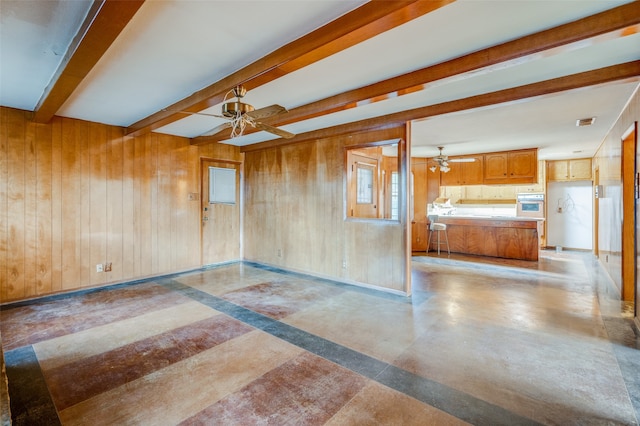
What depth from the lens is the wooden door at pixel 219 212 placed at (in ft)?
19.7

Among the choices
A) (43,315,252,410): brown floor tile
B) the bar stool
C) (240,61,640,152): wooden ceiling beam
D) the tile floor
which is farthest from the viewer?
the bar stool

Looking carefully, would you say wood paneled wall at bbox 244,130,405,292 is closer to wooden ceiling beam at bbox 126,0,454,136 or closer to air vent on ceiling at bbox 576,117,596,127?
wooden ceiling beam at bbox 126,0,454,136

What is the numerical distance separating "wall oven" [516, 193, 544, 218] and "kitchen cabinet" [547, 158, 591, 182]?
103 cm

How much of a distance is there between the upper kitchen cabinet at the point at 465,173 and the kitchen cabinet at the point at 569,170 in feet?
8.18

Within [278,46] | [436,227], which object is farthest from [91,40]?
[436,227]

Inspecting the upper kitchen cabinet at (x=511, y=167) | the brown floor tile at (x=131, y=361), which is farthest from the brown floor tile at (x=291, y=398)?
the upper kitchen cabinet at (x=511, y=167)

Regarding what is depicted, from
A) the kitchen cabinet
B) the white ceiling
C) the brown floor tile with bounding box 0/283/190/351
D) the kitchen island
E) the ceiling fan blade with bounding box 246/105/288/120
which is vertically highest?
the white ceiling

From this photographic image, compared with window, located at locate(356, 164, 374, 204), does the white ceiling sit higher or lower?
higher

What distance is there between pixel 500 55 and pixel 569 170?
25.0 ft

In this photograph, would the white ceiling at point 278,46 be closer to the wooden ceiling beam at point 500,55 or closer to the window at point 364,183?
the wooden ceiling beam at point 500,55

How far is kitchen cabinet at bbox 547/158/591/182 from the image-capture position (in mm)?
7719

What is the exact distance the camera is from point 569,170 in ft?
25.9

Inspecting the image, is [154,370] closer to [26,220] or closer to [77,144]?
[26,220]

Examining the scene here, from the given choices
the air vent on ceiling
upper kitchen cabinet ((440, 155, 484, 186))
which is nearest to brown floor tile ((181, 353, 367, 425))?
the air vent on ceiling
